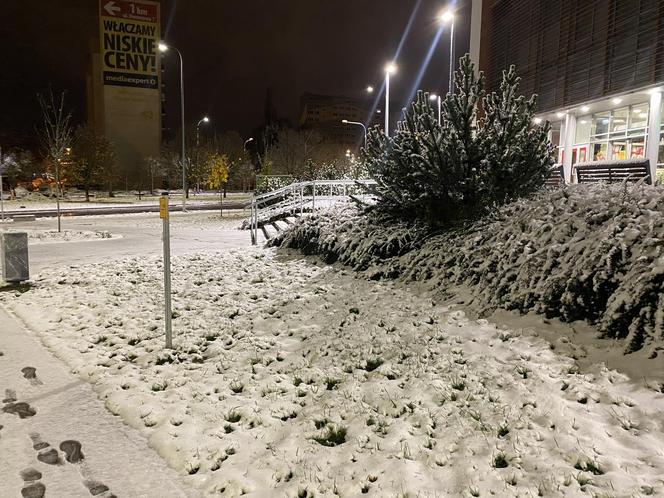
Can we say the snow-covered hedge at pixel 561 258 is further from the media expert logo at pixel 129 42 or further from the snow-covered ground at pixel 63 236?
the media expert logo at pixel 129 42

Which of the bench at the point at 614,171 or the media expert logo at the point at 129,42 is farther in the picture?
the media expert logo at the point at 129,42

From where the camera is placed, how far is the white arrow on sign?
8325 centimetres

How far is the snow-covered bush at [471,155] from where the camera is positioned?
350 inches

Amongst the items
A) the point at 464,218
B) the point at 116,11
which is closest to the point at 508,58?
the point at 464,218

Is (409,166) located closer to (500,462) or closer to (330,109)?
(500,462)

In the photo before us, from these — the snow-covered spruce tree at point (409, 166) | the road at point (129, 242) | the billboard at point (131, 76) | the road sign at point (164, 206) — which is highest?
the billboard at point (131, 76)

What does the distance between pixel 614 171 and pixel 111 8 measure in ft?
304

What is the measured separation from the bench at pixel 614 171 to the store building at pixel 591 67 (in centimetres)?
1045

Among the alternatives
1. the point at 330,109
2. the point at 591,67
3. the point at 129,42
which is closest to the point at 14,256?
the point at 591,67

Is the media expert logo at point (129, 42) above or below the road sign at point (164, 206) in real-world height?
above

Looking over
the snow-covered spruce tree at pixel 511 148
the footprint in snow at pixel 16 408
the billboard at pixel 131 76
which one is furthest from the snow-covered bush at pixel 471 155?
the billboard at pixel 131 76

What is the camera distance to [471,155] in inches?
354

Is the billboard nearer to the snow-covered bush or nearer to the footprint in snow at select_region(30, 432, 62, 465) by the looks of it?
the snow-covered bush

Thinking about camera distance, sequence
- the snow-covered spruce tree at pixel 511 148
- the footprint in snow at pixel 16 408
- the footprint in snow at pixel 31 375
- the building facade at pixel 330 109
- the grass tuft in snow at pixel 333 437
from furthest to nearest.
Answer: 1. the building facade at pixel 330 109
2. the snow-covered spruce tree at pixel 511 148
3. the footprint in snow at pixel 31 375
4. the footprint in snow at pixel 16 408
5. the grass tuft in snow at pixel 333 437
